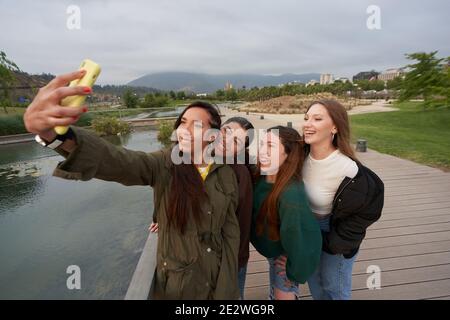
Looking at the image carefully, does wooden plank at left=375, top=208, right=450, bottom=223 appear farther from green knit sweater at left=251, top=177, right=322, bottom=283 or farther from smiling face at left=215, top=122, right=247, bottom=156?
smiling face at left=215, top=122, right=247, bottom=156

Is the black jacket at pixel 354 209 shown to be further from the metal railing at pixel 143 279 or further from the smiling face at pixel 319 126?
the metal railing at pixel 143 279

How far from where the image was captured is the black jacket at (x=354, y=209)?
4.67 feet

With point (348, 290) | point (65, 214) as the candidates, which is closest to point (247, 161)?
point (348, 290)

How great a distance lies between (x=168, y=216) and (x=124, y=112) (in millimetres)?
16515

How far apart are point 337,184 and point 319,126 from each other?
355 millimetres

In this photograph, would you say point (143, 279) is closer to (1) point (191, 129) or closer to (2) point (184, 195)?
(2) point (184, 195)

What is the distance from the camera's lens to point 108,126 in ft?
44.3

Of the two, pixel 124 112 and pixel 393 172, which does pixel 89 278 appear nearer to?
pixel 393 172

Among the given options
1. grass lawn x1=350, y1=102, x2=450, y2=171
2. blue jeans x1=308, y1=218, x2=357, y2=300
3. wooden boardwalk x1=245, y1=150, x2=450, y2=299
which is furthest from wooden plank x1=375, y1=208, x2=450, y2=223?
blue jeans x1=308, y1=218, x2=357, y2=300

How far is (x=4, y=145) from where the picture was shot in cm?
1329

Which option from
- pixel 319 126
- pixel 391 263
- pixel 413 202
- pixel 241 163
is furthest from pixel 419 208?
pixel 241 163

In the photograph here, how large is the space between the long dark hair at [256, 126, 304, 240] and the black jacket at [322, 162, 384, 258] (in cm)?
27

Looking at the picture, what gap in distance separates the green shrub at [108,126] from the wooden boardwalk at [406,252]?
1269 cm

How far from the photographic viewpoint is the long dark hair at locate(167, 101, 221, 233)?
3.92ft
